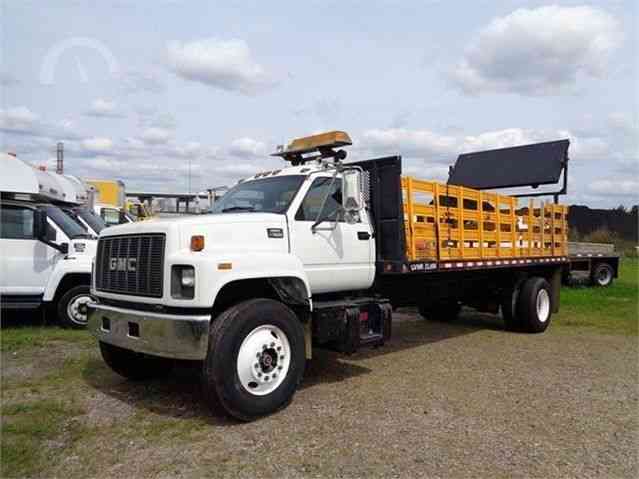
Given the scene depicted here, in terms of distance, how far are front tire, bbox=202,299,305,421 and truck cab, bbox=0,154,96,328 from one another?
4876mm

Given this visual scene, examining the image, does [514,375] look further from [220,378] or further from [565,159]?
[565,159]

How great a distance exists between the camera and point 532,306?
954 centimetres

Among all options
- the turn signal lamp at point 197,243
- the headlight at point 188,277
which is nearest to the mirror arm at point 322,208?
the turn signal lamp at point 197,243

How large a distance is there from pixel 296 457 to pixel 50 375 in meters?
3.60

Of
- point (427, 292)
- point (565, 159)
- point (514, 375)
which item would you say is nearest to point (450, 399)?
point (514, 375)

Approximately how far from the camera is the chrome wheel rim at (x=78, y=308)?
350 inches

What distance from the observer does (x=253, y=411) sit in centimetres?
496

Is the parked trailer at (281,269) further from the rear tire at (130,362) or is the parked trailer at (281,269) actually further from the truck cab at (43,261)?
the truck cab at (43,261)

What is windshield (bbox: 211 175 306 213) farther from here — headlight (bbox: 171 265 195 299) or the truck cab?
the truck cab

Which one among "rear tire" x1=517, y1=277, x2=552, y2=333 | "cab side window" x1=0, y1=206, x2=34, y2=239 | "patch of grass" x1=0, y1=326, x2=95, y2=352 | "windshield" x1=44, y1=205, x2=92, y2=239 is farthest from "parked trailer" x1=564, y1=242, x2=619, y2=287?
"cab side window" x1=0, y1=206, x2=34, y2=239

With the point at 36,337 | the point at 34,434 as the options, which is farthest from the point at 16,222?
the point at 34,434

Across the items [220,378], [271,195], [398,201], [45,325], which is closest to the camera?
[220,378]

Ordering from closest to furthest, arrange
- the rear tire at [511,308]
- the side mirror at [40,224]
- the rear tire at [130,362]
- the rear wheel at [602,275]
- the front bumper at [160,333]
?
the front bumper at [160,333] < the rear tire at [130,362] < the side mirror at [40,224] < the rear tire at [511,308] < the rear wheel at [602,275]

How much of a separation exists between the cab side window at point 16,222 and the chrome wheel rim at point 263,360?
571cm
